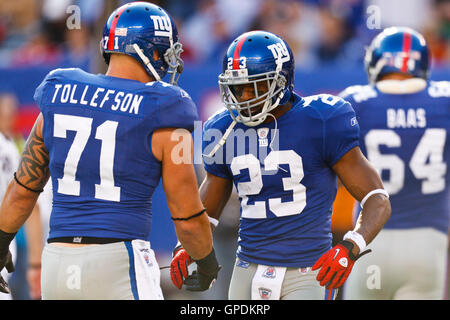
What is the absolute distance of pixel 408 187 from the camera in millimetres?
4820

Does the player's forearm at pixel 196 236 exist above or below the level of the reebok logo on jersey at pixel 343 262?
above

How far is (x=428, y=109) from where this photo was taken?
4.84 metres

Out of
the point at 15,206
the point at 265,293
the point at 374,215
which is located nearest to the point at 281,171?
the point at 374,215

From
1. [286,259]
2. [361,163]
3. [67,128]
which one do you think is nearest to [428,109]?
[361,163]

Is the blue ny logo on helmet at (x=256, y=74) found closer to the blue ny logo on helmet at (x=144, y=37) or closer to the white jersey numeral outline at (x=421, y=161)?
the blue ny logo on helmet at (x=144, y=37)

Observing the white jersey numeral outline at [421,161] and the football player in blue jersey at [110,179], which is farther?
the white jersey numeral outline at [421,161]

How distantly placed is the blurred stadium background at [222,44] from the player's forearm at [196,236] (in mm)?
3391

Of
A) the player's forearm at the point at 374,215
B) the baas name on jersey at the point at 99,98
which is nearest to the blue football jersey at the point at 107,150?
the baas name on jersey at the point at 99,98

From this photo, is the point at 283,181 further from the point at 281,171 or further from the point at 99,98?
the point at 99,98

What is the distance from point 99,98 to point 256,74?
2.61 feet

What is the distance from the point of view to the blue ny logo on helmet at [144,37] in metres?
3.65

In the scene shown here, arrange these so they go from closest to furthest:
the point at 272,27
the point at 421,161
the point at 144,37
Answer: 1. the point at 144,37
2. the point at 421,161
3. the point at 272,27

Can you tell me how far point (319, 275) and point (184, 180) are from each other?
0.73m
